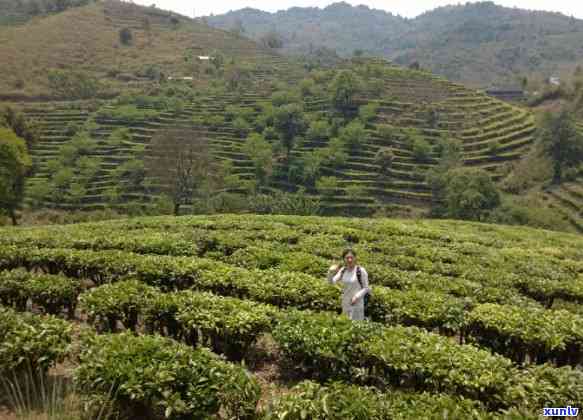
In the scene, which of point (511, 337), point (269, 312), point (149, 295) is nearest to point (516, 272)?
point (511, 337)

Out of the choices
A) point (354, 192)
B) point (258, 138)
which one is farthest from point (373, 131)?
point (258, 138)

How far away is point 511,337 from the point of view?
760 cm

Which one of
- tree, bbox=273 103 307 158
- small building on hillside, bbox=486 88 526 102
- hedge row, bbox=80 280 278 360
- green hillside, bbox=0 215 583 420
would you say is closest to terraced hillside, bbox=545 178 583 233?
tree, bbox=273 103 307 158

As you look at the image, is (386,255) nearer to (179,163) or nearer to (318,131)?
(179,163)

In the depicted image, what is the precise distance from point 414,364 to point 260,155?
57.9 metres

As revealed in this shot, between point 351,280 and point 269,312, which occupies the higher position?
point 351,280

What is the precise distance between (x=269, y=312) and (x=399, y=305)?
9.26ft

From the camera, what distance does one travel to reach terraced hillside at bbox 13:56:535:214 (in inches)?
2345

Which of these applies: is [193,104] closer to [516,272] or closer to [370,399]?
[516,272]

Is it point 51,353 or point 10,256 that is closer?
point 51,353

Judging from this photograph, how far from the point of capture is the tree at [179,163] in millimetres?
49309

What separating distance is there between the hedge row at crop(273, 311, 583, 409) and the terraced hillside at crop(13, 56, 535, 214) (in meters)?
50.0

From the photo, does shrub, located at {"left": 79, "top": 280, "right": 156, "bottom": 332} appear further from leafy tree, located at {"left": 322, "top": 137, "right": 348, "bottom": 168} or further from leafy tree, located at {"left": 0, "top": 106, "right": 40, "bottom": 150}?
leafy tree, located at {"left": 322, "top": 137, "right": 348, "bottom": 168}

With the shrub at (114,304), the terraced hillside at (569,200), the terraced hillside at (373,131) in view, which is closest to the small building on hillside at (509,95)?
the terraced hillside at (373,131)
